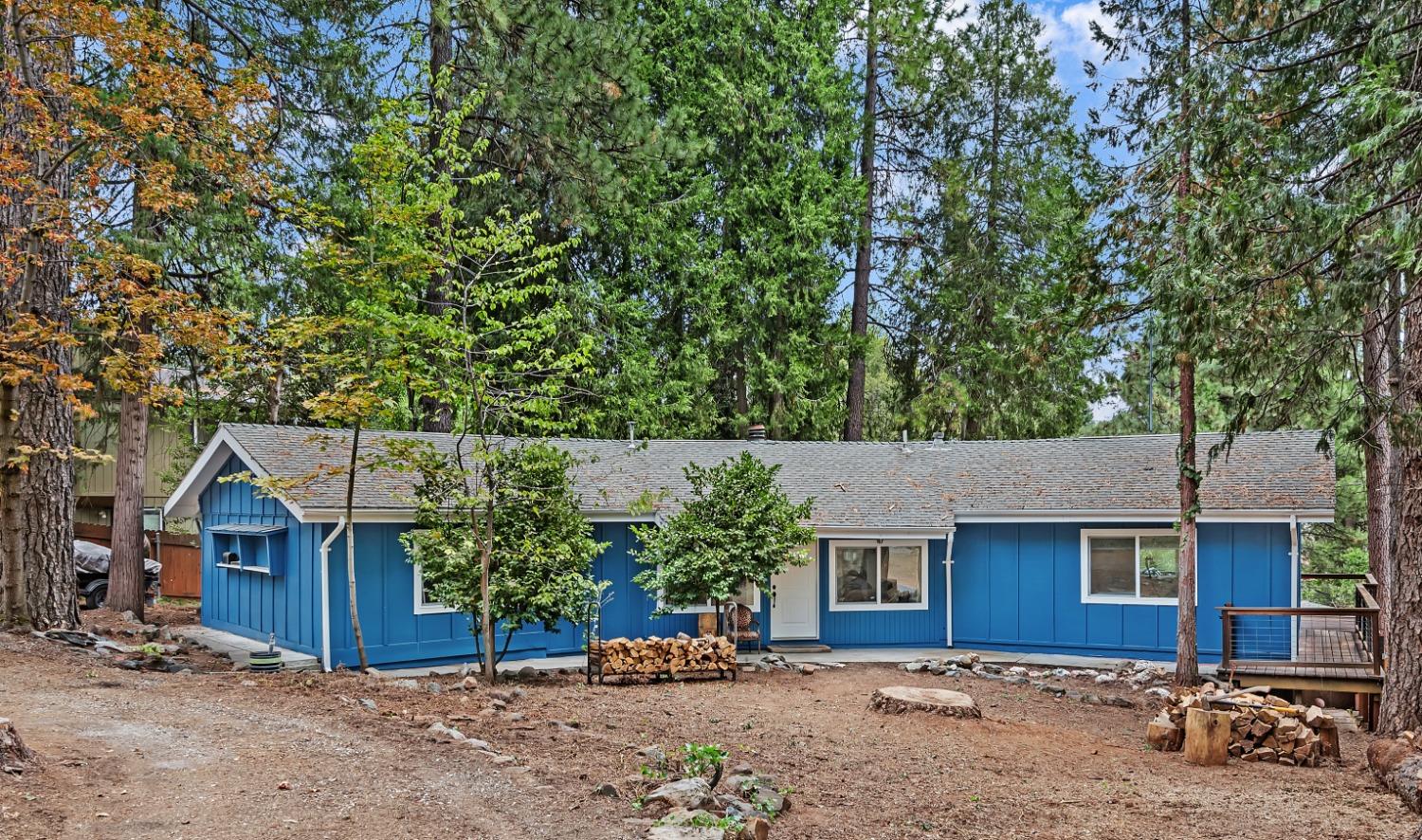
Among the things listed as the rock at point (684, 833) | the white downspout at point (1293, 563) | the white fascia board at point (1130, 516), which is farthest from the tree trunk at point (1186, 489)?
the rock at point (684, 833)

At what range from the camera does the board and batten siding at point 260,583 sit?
1292 cm

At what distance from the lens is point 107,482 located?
2695 cm

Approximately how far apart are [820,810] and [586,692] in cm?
522

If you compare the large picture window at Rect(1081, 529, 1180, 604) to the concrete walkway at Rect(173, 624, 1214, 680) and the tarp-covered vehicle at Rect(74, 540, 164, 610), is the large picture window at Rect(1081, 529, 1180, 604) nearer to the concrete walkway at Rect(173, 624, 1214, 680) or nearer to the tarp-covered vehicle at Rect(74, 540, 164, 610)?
the concrete walkway at Rect(173, 624, 1214, 680)

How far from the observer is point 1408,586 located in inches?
360

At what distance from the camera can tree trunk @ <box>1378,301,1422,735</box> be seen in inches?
352

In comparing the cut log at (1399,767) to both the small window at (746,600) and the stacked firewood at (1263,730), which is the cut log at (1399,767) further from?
the small window at (746,600)

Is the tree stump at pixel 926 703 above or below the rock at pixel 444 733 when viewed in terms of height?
below

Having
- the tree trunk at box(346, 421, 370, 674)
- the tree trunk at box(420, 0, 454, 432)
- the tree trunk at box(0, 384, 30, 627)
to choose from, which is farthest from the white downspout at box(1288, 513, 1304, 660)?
the tree trunk at box(0, 384, 30, 627)

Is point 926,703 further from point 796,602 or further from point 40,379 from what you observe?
point 40,379

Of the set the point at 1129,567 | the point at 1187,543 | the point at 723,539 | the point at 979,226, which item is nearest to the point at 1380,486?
the point at 1129,567

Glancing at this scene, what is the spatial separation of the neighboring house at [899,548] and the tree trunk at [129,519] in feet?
2.28

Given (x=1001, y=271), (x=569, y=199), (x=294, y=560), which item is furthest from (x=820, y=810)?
(x=1001, y=271)

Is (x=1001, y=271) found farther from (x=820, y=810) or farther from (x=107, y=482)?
(x=107, y=482)
